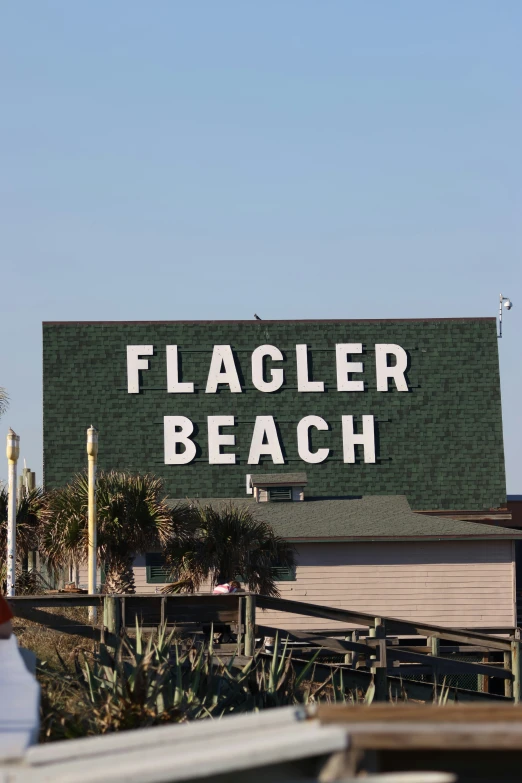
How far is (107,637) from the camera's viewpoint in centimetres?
1527

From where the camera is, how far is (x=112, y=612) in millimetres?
15844

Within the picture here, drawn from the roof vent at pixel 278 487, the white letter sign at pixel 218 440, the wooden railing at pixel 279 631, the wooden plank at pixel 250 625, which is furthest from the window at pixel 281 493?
the wooden plank at pixel 250 625

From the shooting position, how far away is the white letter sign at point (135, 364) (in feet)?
132

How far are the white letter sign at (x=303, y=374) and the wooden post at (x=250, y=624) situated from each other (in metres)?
24.9

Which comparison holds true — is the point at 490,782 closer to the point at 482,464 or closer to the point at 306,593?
the point at 306,593

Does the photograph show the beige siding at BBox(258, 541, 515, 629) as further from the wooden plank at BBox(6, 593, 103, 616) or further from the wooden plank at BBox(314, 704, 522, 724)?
the wooden plank at BBox(314, 704, 522, 724)

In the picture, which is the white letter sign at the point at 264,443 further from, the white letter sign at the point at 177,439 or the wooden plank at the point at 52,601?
the wooden plank at the point at 52,601

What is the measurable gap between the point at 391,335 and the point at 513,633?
2229 centimetres

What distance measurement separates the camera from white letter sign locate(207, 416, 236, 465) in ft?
131

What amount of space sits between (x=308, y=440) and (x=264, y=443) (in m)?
1.55

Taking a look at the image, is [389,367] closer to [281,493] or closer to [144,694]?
[281,493]

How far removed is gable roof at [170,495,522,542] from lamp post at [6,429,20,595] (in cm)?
910

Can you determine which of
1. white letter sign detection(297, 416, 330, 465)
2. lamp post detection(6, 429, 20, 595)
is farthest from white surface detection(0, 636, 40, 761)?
white letter sign detection(297, 416, 330, 465)

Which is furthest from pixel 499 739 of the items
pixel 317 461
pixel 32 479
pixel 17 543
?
pixel 32 479
